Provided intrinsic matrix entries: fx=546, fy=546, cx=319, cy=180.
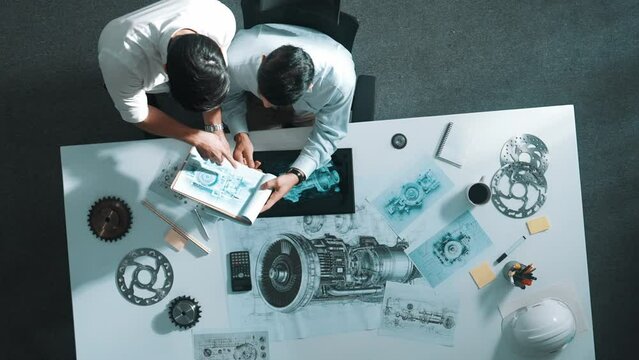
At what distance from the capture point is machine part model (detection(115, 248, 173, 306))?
164 centimetres

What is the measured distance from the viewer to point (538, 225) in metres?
1.63

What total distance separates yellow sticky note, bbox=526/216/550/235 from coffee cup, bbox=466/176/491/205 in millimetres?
150

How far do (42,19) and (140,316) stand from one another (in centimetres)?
134

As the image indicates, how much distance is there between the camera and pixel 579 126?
7.34ft

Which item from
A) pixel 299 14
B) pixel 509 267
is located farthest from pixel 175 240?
pixel 509 267

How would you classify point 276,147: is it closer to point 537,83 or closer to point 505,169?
point 505,169

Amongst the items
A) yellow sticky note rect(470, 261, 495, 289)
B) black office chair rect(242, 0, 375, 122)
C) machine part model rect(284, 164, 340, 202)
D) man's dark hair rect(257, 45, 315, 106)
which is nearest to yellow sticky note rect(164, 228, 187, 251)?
machine part model rect(284, 164, 340, 202)

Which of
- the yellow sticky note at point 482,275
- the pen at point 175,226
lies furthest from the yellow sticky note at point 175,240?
the yellow sticky note at point 482,275

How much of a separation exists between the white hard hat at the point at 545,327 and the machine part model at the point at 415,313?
0.64 ft

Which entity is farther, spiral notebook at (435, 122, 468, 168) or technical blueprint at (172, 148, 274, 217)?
spiral notebook at (435, 122, 468, 168)

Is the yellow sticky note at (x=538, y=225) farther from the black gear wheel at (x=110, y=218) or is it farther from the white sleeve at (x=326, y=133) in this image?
the black gear wheel at (x=110, y=218)

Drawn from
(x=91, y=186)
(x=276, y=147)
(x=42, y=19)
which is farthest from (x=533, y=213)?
(x=42, y=19)

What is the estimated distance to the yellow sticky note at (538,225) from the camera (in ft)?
5.35

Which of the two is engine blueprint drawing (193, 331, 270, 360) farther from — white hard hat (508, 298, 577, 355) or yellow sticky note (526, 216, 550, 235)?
yellow sticky note (526, 216, 550, 235)
